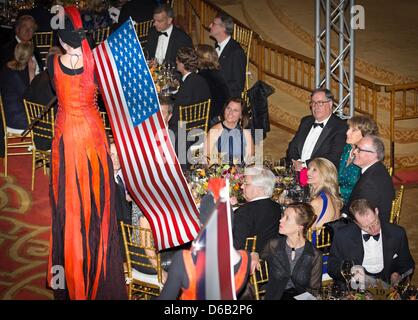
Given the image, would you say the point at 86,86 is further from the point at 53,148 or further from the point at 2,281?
the point at 2,281

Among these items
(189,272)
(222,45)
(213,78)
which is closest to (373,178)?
(189,272)

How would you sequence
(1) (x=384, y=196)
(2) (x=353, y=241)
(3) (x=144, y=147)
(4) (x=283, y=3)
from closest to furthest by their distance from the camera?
1. (3) (x=144, y=147)
2. (2) (x=353, y=241)
3. (1) (x=384, y=196)
4. (4) (x=283, y=3)

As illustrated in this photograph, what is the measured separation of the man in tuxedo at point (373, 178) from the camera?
835 centimetres

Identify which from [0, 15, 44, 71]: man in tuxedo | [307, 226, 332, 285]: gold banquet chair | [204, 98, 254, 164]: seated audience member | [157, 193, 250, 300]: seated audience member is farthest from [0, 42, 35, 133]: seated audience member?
[157, 193, 250, 300]: seated audience member

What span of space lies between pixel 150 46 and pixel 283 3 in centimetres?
515

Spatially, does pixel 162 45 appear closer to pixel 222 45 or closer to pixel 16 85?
pixel 222 45

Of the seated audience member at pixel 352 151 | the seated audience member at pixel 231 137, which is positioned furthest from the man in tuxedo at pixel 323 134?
the seated audience member at pixel 231 137

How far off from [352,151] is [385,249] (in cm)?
158

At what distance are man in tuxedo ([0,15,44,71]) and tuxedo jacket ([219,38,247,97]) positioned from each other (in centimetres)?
241

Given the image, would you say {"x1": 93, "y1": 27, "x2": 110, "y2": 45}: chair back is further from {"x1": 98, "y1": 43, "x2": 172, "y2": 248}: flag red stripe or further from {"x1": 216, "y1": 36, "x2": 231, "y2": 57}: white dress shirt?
{"x1": 98, "y1": 43, "x2": 172, "y2": 248}: flag red stripe

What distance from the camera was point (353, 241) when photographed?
25.2 ft

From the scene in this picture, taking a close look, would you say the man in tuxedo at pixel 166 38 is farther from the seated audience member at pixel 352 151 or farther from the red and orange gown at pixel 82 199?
the red and orange gown at pixel 82 199

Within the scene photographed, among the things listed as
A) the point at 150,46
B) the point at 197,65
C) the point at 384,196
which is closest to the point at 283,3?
the point at 150,46

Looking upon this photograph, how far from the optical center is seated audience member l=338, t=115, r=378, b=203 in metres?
9.08
